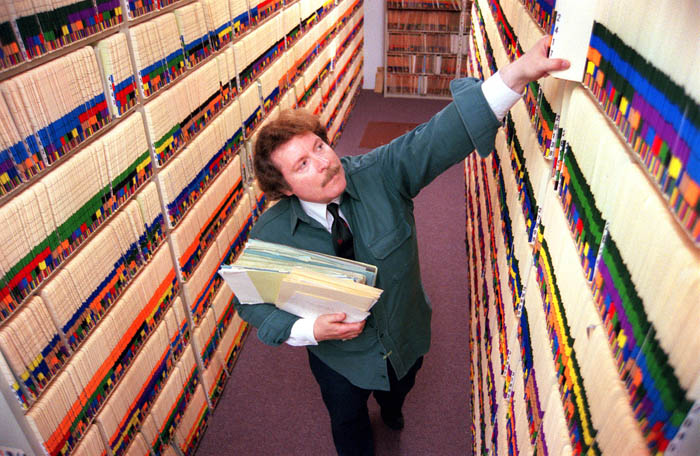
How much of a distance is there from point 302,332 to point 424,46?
5673mm

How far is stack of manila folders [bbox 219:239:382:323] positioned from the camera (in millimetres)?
1375

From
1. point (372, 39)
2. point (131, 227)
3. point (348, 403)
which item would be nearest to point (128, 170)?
point (131, 227)

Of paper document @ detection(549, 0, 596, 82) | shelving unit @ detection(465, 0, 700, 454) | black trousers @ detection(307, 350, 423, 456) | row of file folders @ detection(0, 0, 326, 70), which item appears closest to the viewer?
shelving unit @ detection(465, 0, 700, 454)

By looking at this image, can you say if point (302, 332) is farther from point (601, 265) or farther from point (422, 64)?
point (422, 64)

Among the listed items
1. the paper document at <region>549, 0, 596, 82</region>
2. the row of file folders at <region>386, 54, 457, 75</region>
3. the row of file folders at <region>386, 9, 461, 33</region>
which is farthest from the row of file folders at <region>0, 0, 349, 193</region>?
the row of file folders at <region>386, 54, 457, 75</region>

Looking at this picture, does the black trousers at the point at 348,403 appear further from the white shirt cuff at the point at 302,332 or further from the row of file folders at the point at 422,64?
the row of file folders at the point at 422,64

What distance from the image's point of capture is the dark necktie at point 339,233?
5.14ft

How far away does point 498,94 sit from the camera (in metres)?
1.15

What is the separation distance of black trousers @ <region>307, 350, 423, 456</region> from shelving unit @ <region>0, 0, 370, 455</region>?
0.65 metres

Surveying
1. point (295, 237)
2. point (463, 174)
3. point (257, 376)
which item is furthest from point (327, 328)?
point (463, 174)

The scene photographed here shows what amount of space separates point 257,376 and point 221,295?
1.70 ft

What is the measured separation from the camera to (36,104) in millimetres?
1172

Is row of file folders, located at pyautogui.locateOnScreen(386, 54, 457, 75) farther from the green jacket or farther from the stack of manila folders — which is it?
the stack of manila folders

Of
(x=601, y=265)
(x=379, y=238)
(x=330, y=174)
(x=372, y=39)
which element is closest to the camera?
(x=601, y=265)
